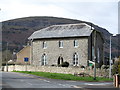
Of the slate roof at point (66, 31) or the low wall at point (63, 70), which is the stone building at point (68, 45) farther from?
the low wall at point (63, 70)

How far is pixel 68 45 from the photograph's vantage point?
57906 millimetres

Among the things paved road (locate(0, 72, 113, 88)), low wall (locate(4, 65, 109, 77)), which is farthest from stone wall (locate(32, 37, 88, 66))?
paved road (locate(0, 72, 113, 88))

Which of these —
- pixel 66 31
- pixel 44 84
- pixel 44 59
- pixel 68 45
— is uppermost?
pixel 66 31

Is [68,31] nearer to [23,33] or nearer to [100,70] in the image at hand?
[100,70]

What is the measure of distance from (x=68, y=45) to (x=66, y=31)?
3.29 m

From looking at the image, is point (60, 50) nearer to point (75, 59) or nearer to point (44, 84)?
point (75, 59)

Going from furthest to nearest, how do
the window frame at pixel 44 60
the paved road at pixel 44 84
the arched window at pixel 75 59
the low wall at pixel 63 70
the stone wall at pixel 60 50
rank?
1. the window frame at pixel 44 60
2. the arched window at pixel 75 59
3. the stone wall at pixel 60 50
4. the low wall at pixel 63 70
5. the paved road at pixel 44 84

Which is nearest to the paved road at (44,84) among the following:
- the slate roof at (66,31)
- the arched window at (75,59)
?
the arched window at (75,59)

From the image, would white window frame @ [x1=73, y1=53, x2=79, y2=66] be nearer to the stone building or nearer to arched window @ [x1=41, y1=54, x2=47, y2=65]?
the stone building

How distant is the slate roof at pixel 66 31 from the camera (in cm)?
5695

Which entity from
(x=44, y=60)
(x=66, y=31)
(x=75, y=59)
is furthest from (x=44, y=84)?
(x=44, y=60)

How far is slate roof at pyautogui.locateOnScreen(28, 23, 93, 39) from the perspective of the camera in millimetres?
56947

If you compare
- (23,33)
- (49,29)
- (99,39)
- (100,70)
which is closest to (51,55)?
(49,29)

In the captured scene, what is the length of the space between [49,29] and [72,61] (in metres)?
10.5
